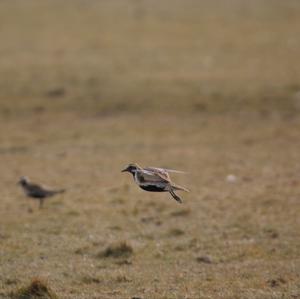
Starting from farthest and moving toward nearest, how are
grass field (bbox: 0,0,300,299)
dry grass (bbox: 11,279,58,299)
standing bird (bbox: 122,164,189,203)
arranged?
grass field (bbox: 0,0,300,299), dry grass (bbox: 11,279,58,299), standing bird (bbox: 122,164,189,203)

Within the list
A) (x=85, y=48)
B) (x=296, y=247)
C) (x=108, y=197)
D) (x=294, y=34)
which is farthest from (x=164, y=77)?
(x=296, y=247)

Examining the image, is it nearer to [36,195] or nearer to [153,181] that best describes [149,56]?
[36,195]

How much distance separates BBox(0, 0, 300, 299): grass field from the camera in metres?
11.5

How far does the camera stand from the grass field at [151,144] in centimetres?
1155

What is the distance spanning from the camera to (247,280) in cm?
1075

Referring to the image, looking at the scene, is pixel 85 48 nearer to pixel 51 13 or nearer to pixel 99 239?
pixel 51 13

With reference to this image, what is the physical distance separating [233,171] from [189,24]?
74.5 feet

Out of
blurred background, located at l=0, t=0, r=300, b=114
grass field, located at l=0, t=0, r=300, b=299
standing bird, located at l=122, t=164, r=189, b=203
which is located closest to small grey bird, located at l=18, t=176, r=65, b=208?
grass field, located at l=0, t=0, r=300, b=299

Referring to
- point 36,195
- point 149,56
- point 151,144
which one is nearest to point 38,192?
point 36,195

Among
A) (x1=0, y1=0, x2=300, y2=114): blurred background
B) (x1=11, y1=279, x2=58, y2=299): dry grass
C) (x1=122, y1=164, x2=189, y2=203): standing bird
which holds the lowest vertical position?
(x1=0, y1=0, x2=300, y2=114): blurred background

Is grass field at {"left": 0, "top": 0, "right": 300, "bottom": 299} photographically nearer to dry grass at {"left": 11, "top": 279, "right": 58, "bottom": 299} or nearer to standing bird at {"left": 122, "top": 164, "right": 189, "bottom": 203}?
dry grass at {"left": 11, "top": 279, "right": 58, "bottom": 299}

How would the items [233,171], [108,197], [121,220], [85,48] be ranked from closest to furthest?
[121,220]
[108,197]
[233,171]
[85,48]

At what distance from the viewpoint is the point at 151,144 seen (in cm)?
2280

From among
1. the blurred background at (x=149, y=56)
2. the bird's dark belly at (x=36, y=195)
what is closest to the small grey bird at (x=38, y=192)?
the bird's dark belly at (x=36, y=195)
